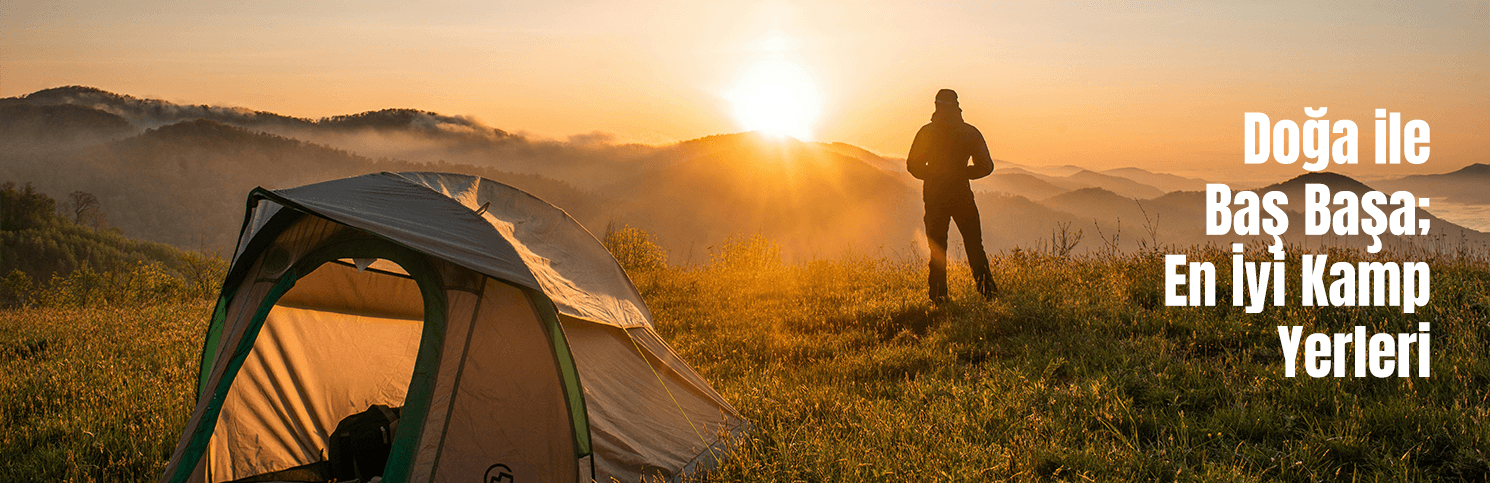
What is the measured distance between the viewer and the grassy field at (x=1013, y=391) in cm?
415

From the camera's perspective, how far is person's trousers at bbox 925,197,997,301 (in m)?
8.29

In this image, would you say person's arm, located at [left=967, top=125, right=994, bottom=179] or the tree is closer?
person's arm, located at [left=967, top=125, right=994, bottom=179]

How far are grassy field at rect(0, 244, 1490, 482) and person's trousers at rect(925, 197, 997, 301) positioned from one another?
0.26 m

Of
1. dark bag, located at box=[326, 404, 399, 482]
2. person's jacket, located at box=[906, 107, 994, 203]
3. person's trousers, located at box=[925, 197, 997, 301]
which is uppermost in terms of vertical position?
person's jacket, located at box=[906, 107, 994, 203]

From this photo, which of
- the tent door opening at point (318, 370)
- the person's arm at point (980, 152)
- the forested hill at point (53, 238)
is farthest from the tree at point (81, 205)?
the person's arm at point (980, 152)

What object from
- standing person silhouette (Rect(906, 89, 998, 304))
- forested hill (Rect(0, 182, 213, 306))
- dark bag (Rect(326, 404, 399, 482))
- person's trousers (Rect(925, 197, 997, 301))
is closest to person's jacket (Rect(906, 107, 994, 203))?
standing person silhouette (Rect(906, 89, 998, 304))

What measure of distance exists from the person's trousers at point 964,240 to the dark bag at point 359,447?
231 inches

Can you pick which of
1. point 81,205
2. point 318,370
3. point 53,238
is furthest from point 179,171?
point 318,370

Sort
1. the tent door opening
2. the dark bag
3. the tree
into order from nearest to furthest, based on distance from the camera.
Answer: the dark bag, the tent door opening, the tree

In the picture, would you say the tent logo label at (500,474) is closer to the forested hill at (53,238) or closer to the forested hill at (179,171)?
the forested hill at (53,238)

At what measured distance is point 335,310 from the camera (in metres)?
5.46

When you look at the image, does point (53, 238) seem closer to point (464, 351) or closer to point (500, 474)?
point (464, 351)

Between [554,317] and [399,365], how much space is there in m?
2.69

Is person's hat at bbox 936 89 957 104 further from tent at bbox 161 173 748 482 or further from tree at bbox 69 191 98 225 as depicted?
tree at bbox 69 191 98 225
